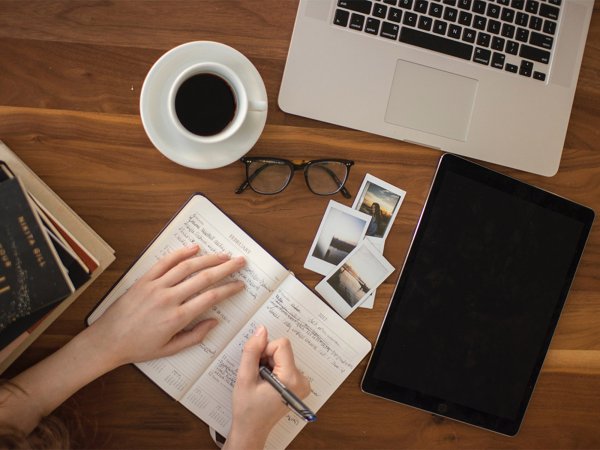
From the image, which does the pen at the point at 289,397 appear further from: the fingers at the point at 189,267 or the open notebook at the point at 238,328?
the fingers at the point at 189,267

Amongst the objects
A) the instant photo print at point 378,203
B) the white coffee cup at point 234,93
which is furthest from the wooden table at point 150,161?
the white coffee cup at point 234,93

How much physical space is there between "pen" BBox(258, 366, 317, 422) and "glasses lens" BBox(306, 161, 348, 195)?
0.30 m

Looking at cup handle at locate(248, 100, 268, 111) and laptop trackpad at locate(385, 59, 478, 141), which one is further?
laptop trackpad at locate(385, 59, 478, 141)

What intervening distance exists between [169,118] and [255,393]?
43 centimetres

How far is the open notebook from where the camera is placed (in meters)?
0.83

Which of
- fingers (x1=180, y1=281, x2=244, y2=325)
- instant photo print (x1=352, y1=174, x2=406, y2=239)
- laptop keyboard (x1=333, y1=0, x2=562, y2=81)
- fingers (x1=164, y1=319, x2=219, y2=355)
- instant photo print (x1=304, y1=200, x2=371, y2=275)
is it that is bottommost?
fingers (x1=164, y1=319, x2=219, y2=355)

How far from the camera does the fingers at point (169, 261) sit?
81 cm

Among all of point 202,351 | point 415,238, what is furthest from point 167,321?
point 415,238

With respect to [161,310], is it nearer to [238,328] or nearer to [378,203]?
[238,328]

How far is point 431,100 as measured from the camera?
84 centimetres

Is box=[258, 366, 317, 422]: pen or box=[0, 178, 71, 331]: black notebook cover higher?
box=[0, 178, 71, 331]: black notebook cover

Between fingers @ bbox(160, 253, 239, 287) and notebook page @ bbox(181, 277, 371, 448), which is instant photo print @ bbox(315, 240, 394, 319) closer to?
notebook page @ bbox(181, 277, 371, 448)

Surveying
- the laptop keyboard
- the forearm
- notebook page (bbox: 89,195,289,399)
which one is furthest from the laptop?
the forearm

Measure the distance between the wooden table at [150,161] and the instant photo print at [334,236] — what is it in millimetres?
16
